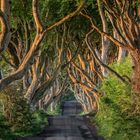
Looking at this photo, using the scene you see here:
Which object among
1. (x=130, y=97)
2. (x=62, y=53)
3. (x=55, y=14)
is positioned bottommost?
(x=130, y=97)

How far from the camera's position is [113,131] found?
20344 millimetres

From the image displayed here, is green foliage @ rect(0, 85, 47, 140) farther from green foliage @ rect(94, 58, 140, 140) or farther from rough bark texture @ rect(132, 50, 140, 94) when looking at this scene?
rough bark texture @ rect(132, 50, 140, 94)

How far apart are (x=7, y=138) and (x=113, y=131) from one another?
448cm

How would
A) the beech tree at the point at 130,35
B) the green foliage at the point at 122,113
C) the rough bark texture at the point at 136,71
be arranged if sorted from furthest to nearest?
the beech tree at the point at 130,35, the rough bark texture at the point at 136,71, the green foliage at the point at 122,113

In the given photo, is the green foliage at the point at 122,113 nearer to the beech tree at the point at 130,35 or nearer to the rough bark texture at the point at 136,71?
the rough bark texture at the point at 136,71

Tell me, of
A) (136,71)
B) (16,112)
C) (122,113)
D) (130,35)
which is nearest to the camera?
(122,113)

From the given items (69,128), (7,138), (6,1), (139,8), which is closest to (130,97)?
(139,8)

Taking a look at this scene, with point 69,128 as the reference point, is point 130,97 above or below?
above

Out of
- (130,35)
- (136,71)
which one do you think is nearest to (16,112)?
(136,71)

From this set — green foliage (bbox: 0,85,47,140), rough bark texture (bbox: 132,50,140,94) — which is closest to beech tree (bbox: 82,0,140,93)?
rough bark texture (bbox: 132,50,140,94)

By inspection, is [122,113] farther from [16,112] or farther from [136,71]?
[16,112]

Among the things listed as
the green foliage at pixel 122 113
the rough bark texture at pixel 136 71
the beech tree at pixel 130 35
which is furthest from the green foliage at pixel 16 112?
the beech tree at pixel 130 35

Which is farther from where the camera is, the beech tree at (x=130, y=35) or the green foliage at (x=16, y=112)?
the green foliage at (x=16, y=112)

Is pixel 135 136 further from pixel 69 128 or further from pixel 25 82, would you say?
pixel 25 82
